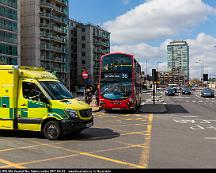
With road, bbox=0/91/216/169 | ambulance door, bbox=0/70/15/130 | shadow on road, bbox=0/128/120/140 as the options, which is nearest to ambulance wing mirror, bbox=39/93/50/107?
ambulance door, bbox=0/70/15/130

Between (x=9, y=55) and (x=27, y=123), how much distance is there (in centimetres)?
5471

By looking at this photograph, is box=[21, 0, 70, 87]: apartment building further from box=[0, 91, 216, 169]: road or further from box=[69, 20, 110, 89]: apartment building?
box=[0, 91, 216, 169]: road

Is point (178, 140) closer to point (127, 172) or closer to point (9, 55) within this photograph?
point (127, 172)

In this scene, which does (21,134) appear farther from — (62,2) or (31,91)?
(62,2)

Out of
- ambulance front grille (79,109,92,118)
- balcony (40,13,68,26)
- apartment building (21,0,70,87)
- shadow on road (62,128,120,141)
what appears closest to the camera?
ambulance front grille (79,109,92,118)

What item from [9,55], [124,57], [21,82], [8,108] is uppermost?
[9,55]

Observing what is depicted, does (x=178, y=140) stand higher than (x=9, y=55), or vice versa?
(x=9, y=55)

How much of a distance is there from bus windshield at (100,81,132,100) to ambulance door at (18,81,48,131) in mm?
11379

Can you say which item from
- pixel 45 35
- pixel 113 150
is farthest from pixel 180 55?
pixel 113 150

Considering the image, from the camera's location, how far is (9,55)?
63344mm

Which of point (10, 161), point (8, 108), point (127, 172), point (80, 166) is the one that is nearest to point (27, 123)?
point (8, 108)

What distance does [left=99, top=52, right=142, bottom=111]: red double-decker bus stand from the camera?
74.1ft

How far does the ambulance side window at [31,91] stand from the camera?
11.5m

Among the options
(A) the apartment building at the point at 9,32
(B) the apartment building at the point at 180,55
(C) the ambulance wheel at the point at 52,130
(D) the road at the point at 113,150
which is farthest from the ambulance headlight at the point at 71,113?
(B) the apartment building at the point at 180,55
